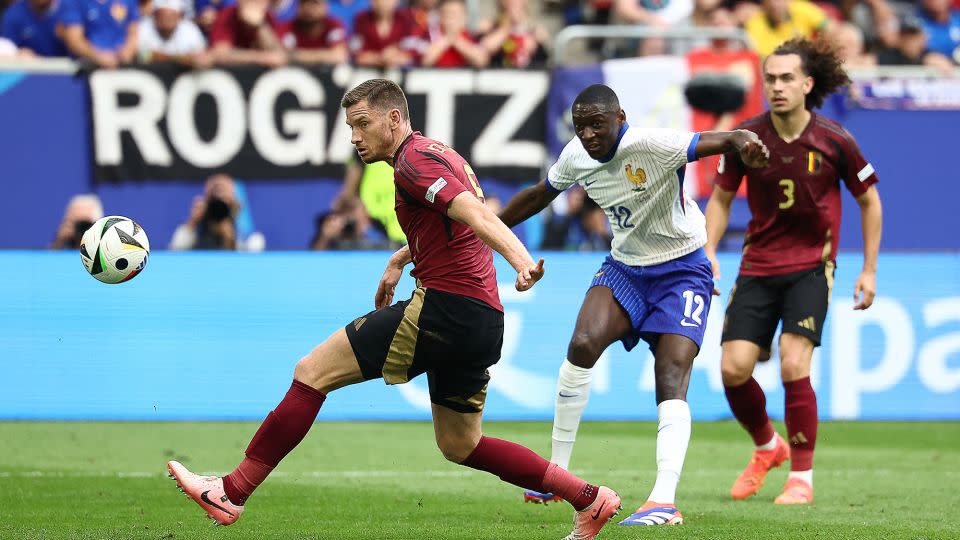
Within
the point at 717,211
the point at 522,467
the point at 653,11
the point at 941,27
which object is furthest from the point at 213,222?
the point at 941,27

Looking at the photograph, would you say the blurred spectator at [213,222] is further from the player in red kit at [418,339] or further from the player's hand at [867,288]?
the player in red kit at [418,339]

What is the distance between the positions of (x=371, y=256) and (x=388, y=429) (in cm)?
162

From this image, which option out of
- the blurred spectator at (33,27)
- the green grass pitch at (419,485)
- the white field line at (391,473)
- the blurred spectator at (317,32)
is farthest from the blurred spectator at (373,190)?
the white field line at (391,473)

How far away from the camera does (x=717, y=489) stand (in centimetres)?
867

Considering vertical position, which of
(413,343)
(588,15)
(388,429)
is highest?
(588,15)

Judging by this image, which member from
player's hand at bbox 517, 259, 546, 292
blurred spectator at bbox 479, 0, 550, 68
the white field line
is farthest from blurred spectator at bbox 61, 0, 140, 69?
player's hand at bbox 517, 259, 546, 292

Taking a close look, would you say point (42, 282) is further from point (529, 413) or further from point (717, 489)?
point (717, 489)

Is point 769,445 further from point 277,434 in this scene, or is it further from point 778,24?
point 778,24

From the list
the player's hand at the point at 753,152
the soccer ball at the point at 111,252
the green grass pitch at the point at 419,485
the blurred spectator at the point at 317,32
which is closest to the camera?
the player's hand at the point at 753,152

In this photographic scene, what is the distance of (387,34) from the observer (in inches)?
582

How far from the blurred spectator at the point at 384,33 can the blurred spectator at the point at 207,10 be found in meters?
1.42

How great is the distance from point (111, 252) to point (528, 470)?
2.44 m

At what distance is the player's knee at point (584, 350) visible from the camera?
7383mm

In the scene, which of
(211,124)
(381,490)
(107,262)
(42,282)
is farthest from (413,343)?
(211,124)
